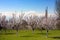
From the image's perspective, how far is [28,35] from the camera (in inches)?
524

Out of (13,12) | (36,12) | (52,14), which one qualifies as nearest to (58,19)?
(52,14)

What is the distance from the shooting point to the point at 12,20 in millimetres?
13062

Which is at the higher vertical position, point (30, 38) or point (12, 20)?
point (12, 20)

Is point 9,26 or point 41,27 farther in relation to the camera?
point 41,27

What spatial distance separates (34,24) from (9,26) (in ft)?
6.95

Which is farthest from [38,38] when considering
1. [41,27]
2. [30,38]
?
[41,27]

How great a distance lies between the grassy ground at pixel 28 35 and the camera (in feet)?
41.2

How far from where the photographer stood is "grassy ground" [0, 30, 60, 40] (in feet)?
41.2

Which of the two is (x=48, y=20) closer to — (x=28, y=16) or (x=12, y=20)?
(x=28, y=16)

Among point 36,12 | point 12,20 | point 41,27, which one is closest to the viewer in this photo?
point 36,12

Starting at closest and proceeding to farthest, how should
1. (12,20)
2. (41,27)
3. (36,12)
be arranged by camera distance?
1. (36,12)
2. (12,20)
3. (41,27)

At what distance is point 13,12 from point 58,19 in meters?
2.84

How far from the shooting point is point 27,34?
13.4 metres

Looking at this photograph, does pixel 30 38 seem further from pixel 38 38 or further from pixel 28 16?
pixel 28 16
